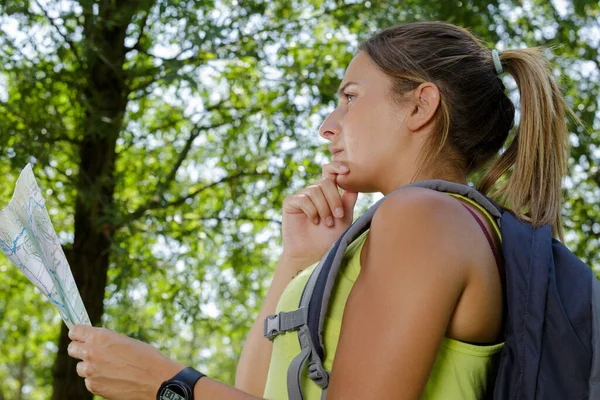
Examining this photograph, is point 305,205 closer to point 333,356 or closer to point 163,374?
point 333,356

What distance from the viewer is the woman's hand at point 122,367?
1933mm

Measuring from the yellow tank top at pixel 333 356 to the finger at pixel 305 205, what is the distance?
1.89 ft

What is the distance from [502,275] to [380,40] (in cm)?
87

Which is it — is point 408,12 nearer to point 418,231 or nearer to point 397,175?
point 397,175

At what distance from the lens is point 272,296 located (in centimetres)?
273

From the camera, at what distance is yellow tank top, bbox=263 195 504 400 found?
6.31ft

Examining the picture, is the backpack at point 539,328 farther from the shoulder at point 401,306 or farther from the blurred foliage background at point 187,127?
the blurred foliage background at point 187,127

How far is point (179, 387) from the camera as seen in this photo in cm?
189

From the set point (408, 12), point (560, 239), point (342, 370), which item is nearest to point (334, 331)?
point (342, 370)

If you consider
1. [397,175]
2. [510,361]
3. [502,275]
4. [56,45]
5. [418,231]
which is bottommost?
[510,361]

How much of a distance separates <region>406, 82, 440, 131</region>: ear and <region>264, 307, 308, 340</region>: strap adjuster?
64 cm

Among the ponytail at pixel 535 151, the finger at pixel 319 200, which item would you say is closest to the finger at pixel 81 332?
the finger at pixel 319 200

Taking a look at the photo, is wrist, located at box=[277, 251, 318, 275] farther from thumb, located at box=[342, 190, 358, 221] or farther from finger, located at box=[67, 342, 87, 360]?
finger, located at box=[67, 342, 87, 360]

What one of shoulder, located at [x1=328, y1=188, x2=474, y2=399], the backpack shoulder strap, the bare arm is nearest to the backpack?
the backpack shoulder strap
